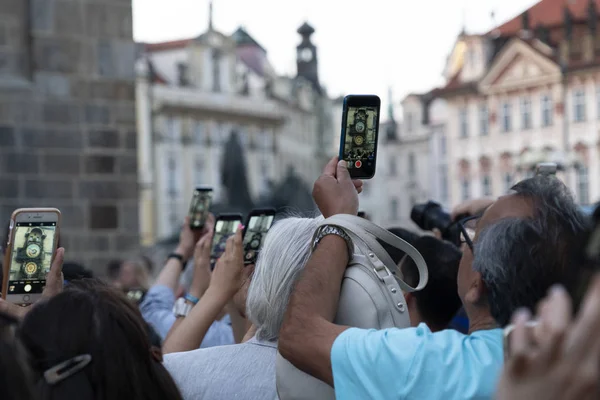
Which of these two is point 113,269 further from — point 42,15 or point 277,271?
point 277,271

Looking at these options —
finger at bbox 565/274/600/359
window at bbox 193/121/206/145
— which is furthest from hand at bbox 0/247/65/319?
window at bbox 193/121/206/145

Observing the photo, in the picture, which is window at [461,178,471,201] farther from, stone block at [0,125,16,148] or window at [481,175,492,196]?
stone block at [0,125,16,148]

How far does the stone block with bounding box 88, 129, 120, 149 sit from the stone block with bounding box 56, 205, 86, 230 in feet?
2.25

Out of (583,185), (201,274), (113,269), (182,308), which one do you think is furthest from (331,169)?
(583,185)

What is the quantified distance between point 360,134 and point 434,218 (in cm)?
253

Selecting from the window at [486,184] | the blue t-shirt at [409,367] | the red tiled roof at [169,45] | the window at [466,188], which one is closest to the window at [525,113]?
the window at [486,184]

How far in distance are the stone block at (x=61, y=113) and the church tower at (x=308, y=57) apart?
7384 cm

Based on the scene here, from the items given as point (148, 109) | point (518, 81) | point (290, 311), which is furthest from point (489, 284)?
point (148, 109)

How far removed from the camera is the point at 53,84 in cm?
1143

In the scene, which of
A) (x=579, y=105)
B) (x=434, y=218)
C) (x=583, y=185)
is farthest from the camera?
(x=583, y=185)

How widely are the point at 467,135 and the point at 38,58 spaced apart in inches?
1912

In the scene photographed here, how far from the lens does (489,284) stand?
2.51 metres

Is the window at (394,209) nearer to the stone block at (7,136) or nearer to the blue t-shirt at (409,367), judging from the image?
the stone block at (7,136)

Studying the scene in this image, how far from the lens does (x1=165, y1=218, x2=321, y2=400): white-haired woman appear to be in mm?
2918
